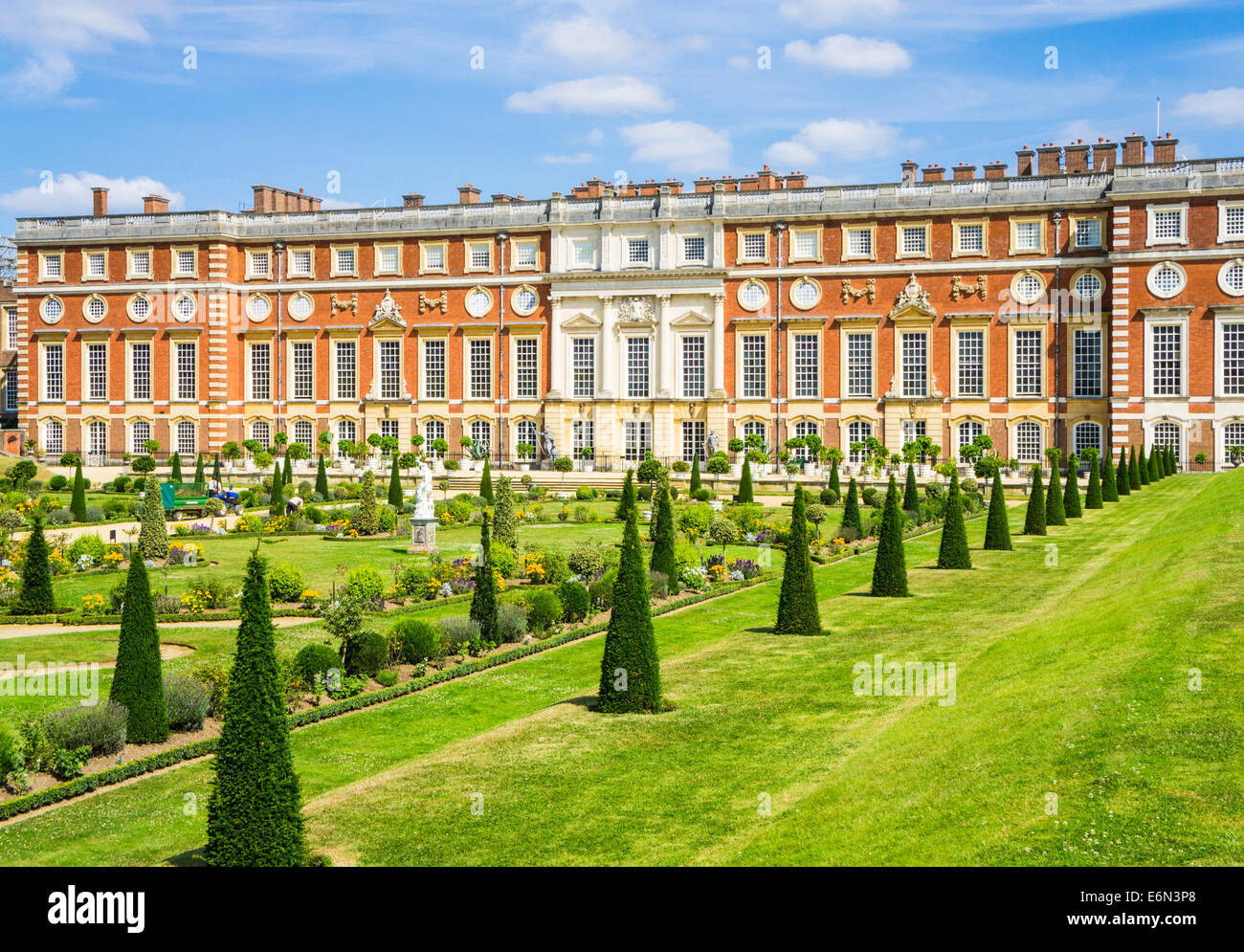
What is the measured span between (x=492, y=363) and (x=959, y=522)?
34.9 meters

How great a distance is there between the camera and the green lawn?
9281 millimetres

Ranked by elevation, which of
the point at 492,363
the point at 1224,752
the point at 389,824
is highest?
the point at 492,363

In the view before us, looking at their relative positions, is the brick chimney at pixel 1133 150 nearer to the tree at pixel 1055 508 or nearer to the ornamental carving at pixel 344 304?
the tree at pixel 1055 508

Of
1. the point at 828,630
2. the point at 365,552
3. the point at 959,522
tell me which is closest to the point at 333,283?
the point at 365,552

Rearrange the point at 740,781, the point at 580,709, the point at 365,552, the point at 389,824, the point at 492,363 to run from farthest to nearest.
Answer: the point at 492,363 < the point at 365,552 < the point at 580,709 < the point at 740,781 < the point at 389,824

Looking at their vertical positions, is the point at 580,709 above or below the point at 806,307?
below

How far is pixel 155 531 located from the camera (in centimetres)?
2722

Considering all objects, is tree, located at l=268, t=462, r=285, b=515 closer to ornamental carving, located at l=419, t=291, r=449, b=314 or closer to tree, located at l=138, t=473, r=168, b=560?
tree, located at l=138, t=473, r=168, b=560

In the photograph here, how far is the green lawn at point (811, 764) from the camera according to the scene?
365 inches

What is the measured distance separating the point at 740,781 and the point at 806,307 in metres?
43.9

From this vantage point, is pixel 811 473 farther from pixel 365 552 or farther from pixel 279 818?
pixel 279 818

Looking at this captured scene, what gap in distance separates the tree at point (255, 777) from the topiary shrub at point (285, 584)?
13603mm
